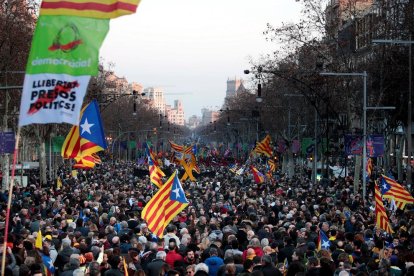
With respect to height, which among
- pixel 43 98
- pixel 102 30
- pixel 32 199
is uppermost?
pixel 102 30

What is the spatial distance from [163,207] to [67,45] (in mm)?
9998

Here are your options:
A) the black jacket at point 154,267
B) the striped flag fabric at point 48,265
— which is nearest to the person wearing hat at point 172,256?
the black jacket at point 154,267

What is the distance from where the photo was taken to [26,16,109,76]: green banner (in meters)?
7.79

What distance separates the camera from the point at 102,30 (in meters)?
7.82

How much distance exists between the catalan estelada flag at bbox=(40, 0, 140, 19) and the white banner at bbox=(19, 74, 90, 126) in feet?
1.88

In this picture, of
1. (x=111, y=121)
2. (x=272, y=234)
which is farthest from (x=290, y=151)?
(x=272, y=234)

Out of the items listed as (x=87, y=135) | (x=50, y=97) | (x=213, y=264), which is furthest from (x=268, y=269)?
(x=87, y=135)

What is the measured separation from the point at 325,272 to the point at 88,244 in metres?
5.08

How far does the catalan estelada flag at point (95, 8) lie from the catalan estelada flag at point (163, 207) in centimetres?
919

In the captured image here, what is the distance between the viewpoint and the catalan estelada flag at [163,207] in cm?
1689

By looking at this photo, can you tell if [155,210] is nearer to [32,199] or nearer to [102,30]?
[102,30]

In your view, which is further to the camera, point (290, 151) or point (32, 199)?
point (290, 151)

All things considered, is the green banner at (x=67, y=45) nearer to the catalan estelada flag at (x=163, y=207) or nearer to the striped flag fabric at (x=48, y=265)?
the striped flag fabric at (x=48, y=265)

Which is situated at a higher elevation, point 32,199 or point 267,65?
point 267,65
